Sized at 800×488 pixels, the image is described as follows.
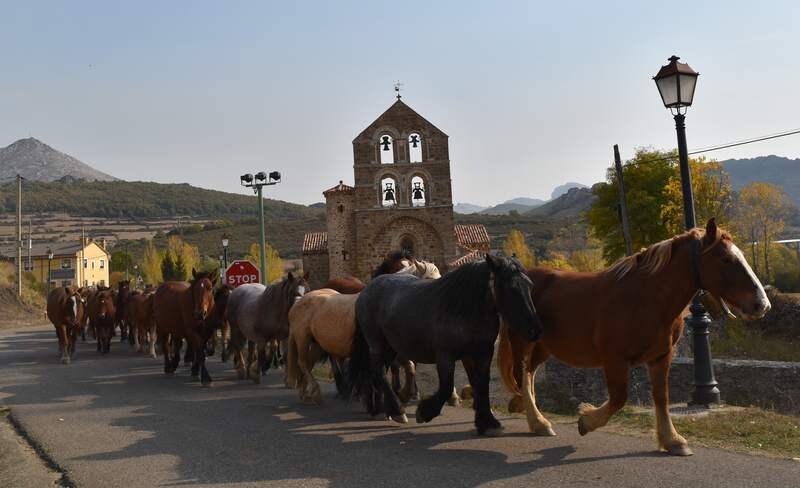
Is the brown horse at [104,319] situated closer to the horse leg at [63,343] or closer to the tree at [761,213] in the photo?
the horse leg at [63,343]

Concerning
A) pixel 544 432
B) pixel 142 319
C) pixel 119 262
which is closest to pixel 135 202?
pixel 119 262

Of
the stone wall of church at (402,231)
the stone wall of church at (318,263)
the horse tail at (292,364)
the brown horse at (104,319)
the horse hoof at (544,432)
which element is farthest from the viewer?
the stone wall of church at (318,263)

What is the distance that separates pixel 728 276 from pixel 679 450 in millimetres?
1458

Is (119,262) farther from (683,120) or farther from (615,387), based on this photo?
(615,387)

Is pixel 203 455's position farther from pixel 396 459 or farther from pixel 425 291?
pixel 425 291

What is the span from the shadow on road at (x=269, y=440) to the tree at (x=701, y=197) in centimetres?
3703

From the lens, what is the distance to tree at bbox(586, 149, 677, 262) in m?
45.9

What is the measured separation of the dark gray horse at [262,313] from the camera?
36.2ft

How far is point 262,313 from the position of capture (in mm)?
11422

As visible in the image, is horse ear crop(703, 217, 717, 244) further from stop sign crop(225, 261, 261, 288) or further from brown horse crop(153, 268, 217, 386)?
stop sign crop(225, 261, 261, 288)

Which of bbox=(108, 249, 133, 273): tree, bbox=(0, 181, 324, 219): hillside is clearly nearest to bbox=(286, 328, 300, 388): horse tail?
bbox=(108, 249, 133, 273): tree

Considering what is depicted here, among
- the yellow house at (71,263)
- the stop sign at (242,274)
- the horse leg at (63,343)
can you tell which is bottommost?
the horse leg at (63,343)

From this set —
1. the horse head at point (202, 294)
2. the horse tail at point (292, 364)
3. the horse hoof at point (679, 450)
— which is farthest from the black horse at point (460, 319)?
the horse head at point (202, 294)

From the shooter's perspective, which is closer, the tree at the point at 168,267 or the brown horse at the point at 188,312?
the brown horse at the point at 188,312
